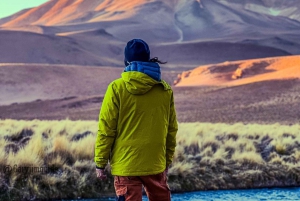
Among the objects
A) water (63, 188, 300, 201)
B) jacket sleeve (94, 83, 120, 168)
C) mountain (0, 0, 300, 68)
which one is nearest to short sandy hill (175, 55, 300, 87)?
water (63, 188, 300, 201)

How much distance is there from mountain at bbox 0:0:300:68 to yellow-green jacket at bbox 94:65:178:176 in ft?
224

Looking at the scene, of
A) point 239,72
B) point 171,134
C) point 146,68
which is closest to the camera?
point 146,68

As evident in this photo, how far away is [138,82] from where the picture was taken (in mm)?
4594

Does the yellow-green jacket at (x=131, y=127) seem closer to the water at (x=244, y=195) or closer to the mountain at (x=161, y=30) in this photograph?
the water at (x=244, y=195)

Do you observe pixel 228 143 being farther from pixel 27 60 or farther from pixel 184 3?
pixel 184 3

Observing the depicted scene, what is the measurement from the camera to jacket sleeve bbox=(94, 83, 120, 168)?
4527mm

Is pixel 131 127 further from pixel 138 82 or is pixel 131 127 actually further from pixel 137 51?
pixel 137 51

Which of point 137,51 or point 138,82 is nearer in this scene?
point 138,82

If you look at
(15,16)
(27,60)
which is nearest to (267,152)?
(27,60)

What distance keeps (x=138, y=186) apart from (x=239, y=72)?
120 ft

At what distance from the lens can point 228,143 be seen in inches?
479

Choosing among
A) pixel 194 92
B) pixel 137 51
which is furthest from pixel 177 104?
pixel 137 51

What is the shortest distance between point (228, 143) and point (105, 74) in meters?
36.9

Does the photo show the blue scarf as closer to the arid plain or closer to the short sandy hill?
the arid plain
